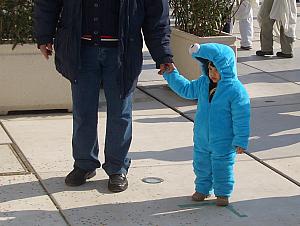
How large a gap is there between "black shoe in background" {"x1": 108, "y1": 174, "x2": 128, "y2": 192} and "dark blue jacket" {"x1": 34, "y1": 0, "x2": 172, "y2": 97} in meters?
0.62

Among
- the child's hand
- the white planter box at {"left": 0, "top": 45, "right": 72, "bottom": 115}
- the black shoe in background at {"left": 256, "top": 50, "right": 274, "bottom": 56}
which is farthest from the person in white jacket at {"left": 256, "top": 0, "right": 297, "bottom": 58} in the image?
the child's hand

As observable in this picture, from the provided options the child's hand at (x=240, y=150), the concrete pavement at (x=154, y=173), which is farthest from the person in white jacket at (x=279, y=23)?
the child's hand at (x=240, y=150)

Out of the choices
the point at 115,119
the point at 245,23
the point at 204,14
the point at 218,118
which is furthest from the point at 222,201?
the point at 245,23

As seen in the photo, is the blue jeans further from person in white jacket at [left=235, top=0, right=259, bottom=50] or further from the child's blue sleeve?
person in white jacket at [left=235, top=0, right=259, bottom=50]

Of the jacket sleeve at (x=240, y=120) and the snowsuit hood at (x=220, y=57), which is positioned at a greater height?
the snowsuit hood at (x=220, y=57)

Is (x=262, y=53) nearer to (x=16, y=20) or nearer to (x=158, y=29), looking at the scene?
(x=16, y=20)

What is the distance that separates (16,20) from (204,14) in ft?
7.04

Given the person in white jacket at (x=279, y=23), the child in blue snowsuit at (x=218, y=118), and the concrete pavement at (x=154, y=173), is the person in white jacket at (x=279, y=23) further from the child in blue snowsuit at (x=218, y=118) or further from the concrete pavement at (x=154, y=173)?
the child in blue snowsuit at (x=218, y=118)

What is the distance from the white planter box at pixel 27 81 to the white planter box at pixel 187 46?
64.0 inches

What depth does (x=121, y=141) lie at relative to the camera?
5.36 metres

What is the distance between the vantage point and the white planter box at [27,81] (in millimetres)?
7430

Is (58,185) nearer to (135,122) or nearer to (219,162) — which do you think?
(219,162)

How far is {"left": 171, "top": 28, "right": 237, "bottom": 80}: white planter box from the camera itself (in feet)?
27.1

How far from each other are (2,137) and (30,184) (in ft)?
4.33
